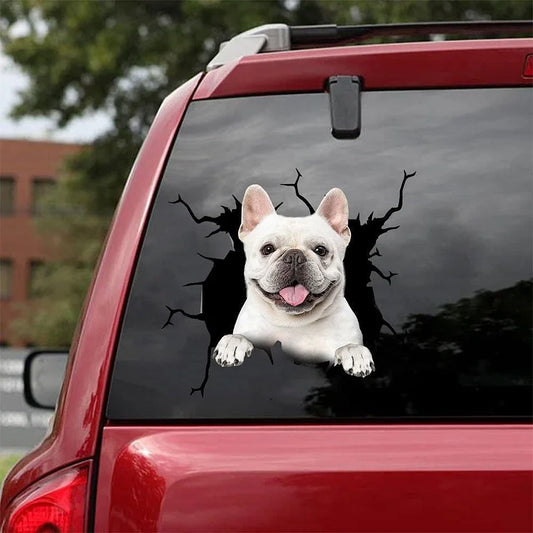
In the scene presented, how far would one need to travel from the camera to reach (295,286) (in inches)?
80.8

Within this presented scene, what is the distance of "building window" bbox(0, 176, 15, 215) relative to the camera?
51156mm

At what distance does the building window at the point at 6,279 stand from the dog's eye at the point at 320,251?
165 ft

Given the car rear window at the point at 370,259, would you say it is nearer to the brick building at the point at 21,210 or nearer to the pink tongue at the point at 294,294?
the pink tongue at the point at 294,294

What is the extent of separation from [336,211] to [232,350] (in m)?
0.35

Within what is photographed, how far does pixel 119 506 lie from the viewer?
1.91 m

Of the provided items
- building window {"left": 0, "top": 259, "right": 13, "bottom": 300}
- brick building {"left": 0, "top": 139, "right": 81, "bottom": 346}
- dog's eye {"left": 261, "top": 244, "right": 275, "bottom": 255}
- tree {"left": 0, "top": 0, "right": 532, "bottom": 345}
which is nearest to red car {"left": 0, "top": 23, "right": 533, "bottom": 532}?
dog's eye {"left": 261, "top": 244, "right": 275, "bottom": 255}

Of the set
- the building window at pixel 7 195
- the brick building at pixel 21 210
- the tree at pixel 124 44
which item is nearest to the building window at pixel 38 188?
the brick building at pixel 21 210

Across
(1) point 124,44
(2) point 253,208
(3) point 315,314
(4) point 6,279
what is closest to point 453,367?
(3) point 315,314

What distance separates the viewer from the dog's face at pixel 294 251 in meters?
2.03

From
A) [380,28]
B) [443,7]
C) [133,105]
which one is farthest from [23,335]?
[380,28]

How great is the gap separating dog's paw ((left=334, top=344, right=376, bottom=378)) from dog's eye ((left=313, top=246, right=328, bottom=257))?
0.20 meters

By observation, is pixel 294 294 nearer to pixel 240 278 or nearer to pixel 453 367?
pixel 240 278

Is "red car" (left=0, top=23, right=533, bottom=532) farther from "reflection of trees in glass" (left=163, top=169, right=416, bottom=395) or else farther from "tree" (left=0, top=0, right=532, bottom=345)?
"tree" (left=0, top=0, right=532, bottom=345)

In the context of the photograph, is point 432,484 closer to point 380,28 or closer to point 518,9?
point 380,28
